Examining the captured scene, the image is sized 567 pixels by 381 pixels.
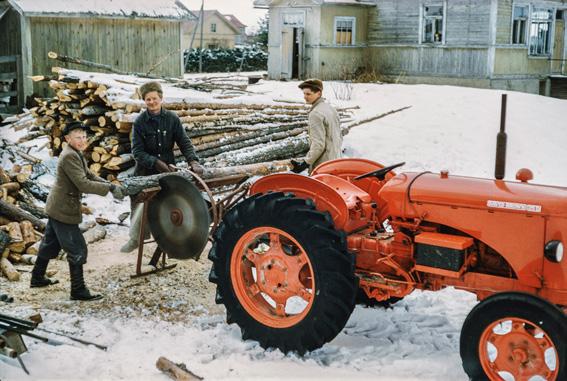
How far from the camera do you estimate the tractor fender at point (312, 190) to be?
228 inches

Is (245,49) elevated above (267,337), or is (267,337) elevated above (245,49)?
(245,49)

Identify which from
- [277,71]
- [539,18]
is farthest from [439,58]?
[277,71]

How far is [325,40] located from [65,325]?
76.3 ft

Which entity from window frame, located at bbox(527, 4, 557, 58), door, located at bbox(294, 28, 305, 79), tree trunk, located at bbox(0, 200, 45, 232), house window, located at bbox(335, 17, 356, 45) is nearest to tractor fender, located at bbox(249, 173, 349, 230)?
tree trunk, located at bbox(0, 200, 45, 232)

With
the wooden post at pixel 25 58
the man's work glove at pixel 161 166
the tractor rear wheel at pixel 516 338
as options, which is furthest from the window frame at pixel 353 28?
the tractor rear wheel at pixel 516 338

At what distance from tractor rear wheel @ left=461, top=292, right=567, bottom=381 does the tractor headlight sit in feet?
1.13

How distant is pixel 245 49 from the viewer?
144 ft

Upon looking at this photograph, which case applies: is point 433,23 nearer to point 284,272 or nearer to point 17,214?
point 17,214

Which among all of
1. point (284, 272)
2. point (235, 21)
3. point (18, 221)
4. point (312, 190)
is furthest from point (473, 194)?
point (235, 21)

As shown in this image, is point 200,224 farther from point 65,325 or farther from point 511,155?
point 511,155

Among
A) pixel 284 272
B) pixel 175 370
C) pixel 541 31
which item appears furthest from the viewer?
pixel 541 31

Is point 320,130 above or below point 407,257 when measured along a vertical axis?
above

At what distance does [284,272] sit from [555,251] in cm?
213

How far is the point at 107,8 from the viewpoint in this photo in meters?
21.5
